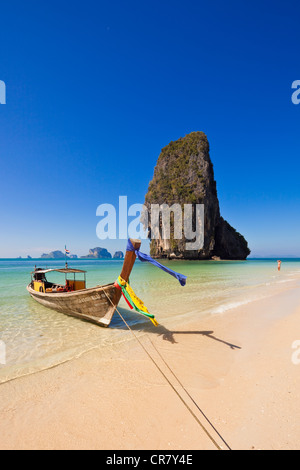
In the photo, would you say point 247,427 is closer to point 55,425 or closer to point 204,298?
point 55,425

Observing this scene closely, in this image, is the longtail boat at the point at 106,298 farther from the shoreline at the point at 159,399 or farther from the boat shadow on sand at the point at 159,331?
the shoreline at the point at 159,399

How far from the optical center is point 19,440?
295 centimetres

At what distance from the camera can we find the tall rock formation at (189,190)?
236 ft

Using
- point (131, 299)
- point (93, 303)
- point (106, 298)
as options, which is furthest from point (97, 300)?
point (131, 299)

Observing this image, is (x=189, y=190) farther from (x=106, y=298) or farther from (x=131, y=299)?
(x=131, y=299)

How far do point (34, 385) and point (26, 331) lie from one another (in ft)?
13.5

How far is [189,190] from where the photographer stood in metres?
72.6

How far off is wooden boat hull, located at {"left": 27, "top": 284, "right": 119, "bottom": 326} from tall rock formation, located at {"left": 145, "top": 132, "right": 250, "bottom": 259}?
63331 millimetres

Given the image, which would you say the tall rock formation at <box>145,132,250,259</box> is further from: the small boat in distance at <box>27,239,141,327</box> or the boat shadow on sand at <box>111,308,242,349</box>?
the small boat in distance at <box>27,239,141,327</box>

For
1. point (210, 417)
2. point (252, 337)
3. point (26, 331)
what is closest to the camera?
point (210, 417)

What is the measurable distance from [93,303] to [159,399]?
4.78 meters

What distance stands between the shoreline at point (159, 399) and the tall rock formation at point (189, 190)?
216 ft

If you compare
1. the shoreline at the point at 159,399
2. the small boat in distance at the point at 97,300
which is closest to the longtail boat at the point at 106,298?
the small boat in distance at the point at 97,300
